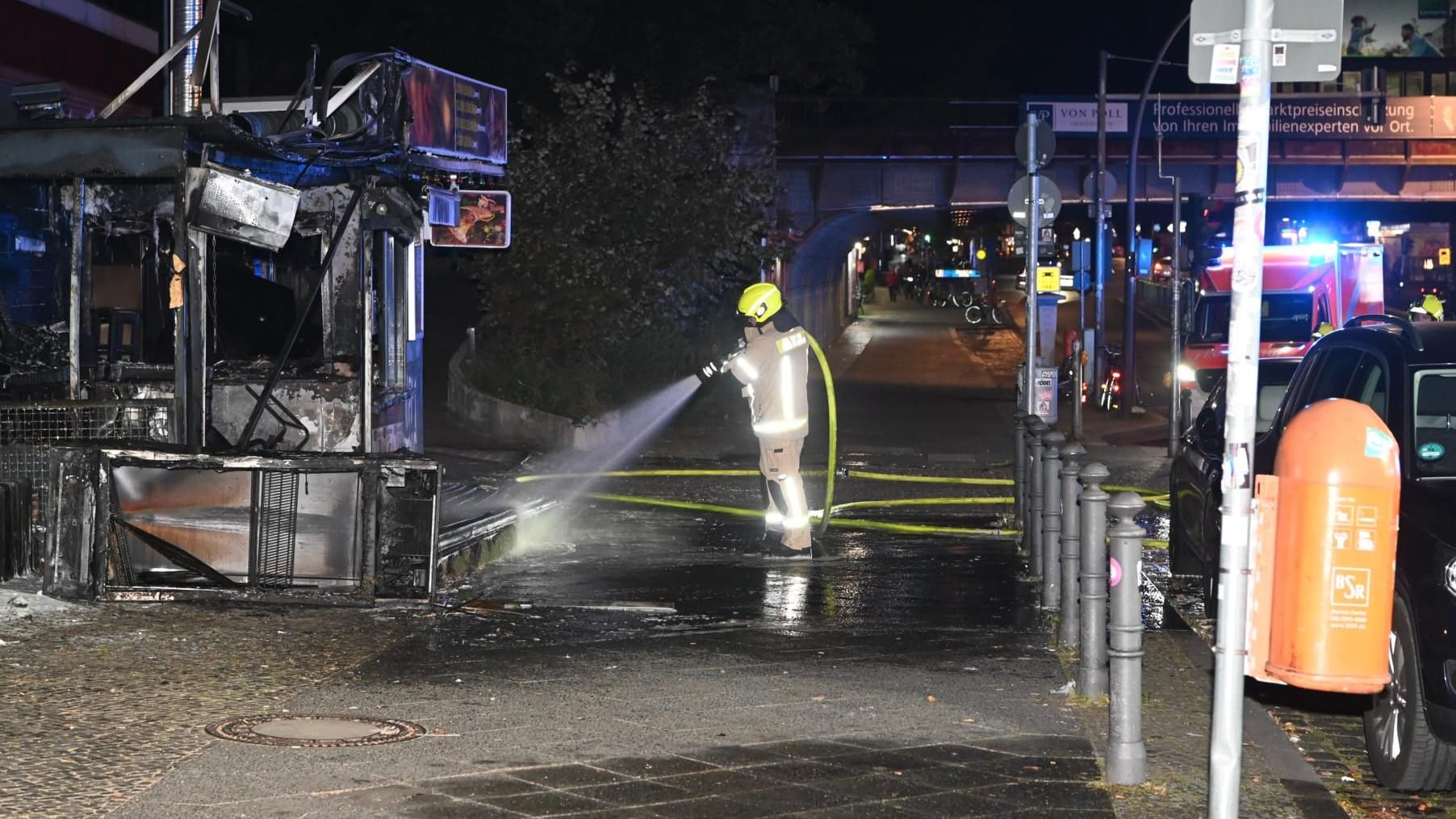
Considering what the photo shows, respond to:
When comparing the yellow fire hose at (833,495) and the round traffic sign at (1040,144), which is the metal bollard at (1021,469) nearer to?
the yellow fire hose at (833,495)

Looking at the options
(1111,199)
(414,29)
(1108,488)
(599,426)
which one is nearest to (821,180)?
(1111,199)

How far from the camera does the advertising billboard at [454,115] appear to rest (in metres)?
12.0

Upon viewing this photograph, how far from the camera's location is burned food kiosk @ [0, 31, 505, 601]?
380 inches

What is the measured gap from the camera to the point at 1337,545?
5812 millimetres

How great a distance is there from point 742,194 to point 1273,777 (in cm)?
1853

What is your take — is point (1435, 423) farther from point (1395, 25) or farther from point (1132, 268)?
point (1395, 25)

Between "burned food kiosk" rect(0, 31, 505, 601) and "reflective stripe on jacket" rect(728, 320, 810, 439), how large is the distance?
2.56 metres

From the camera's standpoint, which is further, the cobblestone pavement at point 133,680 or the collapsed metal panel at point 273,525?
the collapsed metal panel at point 273,525

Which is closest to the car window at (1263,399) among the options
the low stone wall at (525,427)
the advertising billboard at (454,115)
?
the advertising billboard at (454,115)

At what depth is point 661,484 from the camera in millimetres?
17359

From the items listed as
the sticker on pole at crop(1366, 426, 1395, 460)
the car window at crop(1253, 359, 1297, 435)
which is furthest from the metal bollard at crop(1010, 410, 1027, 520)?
the sticker on pole at crop(1366, 426, 1395, 460)

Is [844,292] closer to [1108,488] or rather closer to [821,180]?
[821,180]

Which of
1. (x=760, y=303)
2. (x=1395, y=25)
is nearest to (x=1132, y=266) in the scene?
(x=760, y=303)

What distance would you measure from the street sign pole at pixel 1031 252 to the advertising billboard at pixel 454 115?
424 centimetres
